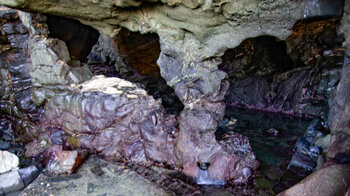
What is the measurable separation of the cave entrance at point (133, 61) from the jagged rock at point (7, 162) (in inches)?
184

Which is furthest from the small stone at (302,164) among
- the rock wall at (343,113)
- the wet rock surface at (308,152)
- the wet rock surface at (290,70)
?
the wet rock surface at (290,70)

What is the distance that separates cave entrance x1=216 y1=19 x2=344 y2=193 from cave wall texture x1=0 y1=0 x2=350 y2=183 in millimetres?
1644

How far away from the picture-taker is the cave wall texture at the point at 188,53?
304 cm

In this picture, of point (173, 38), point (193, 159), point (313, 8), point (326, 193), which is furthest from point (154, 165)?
point (313, 8)

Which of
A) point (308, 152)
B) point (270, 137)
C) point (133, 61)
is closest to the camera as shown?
point (308, 152)

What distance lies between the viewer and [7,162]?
4.08 meters

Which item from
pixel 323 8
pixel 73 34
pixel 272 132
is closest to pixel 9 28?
pixel 73 34

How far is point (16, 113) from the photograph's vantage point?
5285mm

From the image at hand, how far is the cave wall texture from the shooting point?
120 inches

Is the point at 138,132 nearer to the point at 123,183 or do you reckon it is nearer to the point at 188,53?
the point at 123,183

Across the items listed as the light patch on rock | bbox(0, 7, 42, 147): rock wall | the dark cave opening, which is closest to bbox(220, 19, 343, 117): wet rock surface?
the light patch on rock

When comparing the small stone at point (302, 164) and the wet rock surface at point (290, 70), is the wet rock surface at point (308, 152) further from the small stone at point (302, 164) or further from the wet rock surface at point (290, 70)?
the wet rock surface at point (290, 70)

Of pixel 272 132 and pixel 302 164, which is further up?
pixel 302 164

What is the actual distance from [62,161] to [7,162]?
0.92 m
